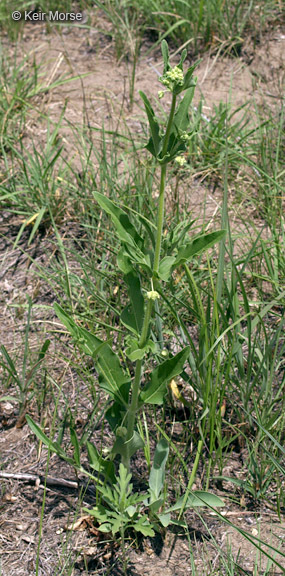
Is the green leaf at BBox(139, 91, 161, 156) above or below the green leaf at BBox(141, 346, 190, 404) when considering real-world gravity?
above

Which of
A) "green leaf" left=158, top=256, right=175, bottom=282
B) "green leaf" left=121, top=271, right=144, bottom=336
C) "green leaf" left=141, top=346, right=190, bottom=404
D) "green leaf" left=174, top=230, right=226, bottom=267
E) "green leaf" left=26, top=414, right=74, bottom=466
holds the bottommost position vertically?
"green leaf" left=26, top=414, right=74, bottom=466

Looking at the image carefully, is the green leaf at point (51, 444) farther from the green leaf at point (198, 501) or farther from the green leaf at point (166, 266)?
the green leaf at point (166, 266)

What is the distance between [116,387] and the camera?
1.91 metres

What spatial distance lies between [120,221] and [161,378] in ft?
1.60

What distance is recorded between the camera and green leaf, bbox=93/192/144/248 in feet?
5.82

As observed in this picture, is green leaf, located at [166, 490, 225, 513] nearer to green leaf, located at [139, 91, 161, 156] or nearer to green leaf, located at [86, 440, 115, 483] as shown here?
green leaf, located at [86, 440, 115, 483]

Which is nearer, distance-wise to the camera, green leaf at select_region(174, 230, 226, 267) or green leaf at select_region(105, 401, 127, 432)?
green leaf at select_region(174, 230, 226, 267)

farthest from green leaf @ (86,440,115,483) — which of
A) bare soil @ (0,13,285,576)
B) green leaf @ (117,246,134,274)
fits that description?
green leaf @ (117,246,134,274)

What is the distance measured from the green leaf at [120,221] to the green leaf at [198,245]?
14 cm

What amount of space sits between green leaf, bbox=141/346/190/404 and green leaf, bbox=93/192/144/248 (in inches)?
14.2

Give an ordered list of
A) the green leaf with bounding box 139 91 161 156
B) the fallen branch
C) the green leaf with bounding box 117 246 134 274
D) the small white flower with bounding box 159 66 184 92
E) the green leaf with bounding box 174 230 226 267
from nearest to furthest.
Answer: the small white flower with bounding box 159 66 184 92
the green leaf with bounding box 139 91 161 156
the green leaf with bounding box 174 230 226 267
the green leaf with bounding box 117 246 134 274
the fallen branch

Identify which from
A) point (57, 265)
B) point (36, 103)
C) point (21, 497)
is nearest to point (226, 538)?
point (21, 497)

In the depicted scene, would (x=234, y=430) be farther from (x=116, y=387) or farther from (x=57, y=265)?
(x=57, y=265)

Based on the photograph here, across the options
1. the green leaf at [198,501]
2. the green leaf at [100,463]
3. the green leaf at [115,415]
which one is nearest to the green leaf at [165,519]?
the green leaf at [198,501]
